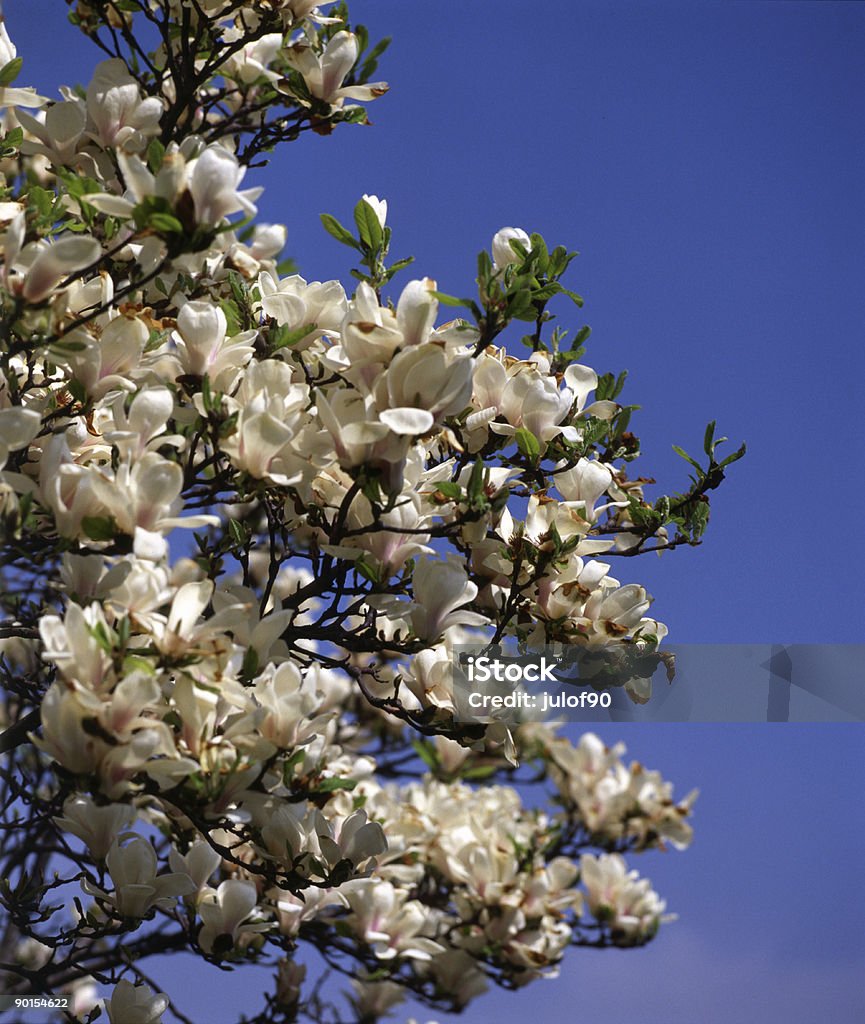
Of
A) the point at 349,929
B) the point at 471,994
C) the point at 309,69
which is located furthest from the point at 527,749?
the point at 309,69

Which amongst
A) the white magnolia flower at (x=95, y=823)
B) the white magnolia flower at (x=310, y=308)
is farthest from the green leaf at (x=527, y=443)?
the white magnolia flower at (x=95, y=823)

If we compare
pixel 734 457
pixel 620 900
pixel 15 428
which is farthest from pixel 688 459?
pixel 620 900

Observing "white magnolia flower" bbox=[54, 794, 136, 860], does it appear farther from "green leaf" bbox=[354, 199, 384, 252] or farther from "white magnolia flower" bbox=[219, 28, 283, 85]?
"white magnolia flower" bbox=[219, 28, 283, 85]

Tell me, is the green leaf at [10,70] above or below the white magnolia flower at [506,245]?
above

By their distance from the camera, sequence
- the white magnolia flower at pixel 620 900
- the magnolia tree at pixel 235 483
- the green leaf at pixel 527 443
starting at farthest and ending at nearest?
the white magnolia flower at pixel 620 900
the green leaf at pixel 527 443
the magnolia tree at pixel 235 483

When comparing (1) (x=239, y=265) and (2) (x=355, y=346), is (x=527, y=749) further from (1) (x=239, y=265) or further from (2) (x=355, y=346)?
(2) (x=355, y=346)

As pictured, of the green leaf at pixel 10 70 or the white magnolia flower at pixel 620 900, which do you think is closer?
the green leaf at pixel 10 70

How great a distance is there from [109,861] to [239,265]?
79 centimetres

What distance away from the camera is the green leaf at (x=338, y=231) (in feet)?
3.99

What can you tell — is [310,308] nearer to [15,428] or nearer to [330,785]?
[15,428]

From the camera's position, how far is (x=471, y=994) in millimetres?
2230

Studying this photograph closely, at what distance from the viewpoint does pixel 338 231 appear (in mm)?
1220

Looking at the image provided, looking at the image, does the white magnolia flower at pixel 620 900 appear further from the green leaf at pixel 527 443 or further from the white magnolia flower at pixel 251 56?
the white magnolia flower at pixel 251 56

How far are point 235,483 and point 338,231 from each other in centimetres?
34
